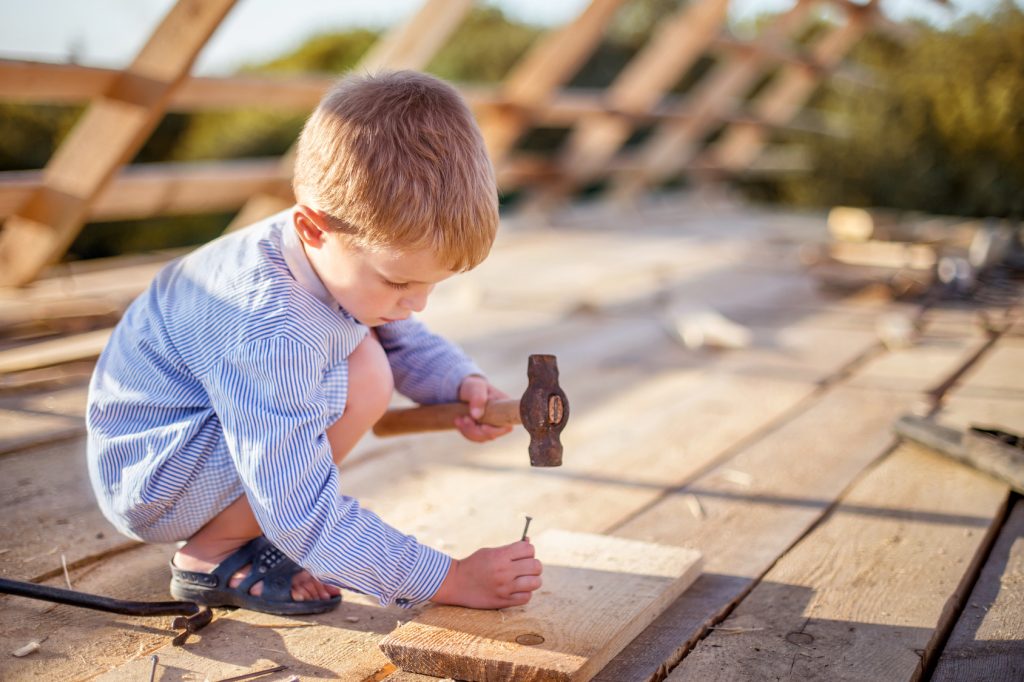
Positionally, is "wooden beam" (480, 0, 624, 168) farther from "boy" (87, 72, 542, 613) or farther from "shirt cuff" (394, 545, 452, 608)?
"shirt cuff" (394, 545, 452, 608)

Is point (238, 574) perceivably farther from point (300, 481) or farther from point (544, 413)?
point (544, 413)

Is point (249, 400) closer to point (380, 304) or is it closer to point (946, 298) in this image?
point (380, 304)

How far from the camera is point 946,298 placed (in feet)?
12.5

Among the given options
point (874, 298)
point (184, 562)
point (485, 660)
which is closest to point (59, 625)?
point (184, 562)

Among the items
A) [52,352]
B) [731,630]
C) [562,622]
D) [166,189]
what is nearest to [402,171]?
[562,622]

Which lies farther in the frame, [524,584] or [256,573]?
[256,573]

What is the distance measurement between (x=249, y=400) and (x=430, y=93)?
48cm

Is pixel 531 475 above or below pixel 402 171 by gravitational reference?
below


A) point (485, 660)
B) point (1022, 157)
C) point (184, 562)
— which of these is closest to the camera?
point (485, 660)

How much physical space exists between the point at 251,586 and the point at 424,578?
0.29m

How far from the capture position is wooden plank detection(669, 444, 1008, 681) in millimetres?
1229

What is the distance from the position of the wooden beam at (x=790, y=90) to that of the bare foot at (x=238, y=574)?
7.49 meters

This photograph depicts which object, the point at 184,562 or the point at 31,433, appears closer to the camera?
the point at 184,562

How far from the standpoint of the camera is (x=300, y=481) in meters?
1.21
